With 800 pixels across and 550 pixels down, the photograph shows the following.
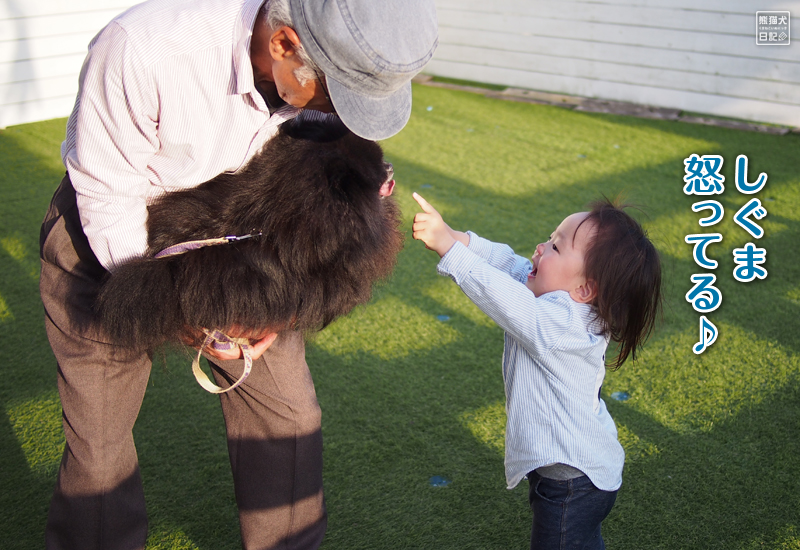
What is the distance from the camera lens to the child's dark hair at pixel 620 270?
1367 millimetres

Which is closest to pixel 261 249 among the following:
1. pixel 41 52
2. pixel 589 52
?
pixel 41 52

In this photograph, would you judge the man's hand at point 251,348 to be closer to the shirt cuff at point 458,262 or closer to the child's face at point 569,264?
the shirt cuff at point 458,262

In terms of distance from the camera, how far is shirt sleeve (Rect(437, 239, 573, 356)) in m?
1.30

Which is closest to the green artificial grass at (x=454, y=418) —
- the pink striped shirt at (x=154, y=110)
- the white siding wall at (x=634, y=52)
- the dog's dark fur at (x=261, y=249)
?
the dog's dark fur at (x=261, y=249)

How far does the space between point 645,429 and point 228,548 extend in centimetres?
126

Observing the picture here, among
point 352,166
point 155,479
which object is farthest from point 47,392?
point 352,166

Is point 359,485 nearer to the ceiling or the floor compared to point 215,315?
nearer to the floor

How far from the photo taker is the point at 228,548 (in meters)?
1.70

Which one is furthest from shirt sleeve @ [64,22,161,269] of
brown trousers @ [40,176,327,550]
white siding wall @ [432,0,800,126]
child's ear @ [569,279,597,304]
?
white siding wall @ [432,0,800,126]

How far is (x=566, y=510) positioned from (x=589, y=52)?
5045mm

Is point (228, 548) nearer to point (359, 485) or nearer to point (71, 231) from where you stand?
point (359, 485)

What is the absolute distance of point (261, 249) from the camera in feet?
3.93

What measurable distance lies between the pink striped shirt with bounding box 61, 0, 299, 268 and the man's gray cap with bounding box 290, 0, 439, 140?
153 millimetres

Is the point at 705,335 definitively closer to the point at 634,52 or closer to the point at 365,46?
the point at 365,46
